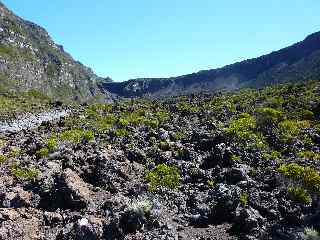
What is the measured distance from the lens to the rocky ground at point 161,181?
60.5 feet

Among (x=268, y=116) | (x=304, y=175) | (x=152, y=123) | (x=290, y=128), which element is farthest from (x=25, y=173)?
(x=268, y=116)

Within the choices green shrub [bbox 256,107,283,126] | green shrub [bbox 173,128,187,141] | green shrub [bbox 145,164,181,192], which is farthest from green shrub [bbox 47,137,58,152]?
green shrub [bbox 256,107,283,126]

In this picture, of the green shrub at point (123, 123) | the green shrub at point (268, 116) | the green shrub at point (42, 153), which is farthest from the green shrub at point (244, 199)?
the green shrub at point (123, 123)

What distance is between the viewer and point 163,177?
2336 centimetres

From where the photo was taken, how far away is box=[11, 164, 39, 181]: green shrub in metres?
21.4

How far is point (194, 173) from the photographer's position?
24047 millimetres

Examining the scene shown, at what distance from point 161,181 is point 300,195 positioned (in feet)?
19.5

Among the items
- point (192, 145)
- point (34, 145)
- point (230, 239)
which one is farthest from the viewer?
point (192, 145)

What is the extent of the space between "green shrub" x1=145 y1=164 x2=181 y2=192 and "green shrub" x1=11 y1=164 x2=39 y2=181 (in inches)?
191

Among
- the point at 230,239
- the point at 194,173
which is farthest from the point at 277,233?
the point at 194,173

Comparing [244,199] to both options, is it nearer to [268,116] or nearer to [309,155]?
[309,155]

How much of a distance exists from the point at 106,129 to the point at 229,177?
9.98 metres

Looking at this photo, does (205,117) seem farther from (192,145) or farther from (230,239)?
(230,239)

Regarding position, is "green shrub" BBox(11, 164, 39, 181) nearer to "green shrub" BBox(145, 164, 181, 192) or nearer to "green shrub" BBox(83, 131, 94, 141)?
"green shrub" BBox(145, 164, 181, 192)
